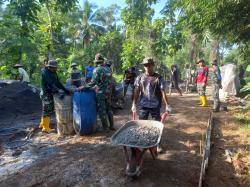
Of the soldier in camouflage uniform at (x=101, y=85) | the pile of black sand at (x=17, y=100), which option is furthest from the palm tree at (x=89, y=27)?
the soldier in camouflage uniform at (x=101, y=85)

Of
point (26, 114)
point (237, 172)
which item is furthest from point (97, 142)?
point (26, 114)

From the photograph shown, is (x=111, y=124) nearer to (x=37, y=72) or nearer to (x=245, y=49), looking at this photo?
(x=245, y=49)

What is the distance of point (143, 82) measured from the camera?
547 centimetres

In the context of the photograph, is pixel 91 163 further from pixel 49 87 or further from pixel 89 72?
pixel 89 72

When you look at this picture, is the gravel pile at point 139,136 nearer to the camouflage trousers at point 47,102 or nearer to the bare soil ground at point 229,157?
the bare soil ground at point 229,157

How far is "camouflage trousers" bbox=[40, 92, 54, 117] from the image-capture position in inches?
287

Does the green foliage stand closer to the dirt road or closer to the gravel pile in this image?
the dirt road

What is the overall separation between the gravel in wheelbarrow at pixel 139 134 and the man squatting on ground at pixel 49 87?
2.61 m

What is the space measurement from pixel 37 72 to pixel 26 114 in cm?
954

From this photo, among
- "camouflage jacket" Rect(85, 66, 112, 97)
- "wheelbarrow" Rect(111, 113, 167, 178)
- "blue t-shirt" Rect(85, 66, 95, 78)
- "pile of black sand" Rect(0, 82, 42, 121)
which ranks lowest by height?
"wheelbarrow" Rect(111, 113, 167, 178)

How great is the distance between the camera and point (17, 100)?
1032 cm

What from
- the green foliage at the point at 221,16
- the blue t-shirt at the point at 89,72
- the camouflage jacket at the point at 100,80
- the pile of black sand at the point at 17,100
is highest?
the green foliage at the point at 221,16

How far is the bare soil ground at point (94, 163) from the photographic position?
181 inches

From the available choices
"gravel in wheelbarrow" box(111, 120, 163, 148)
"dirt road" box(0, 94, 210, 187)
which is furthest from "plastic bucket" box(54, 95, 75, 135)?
"gravel in wheelbarrow" box(111, 120, 163, 148)
